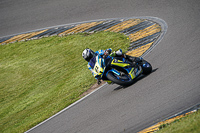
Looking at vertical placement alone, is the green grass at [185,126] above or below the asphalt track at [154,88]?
below

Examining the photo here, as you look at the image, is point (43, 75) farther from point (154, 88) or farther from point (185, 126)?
point (185, 126)

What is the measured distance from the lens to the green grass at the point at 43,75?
1018cm

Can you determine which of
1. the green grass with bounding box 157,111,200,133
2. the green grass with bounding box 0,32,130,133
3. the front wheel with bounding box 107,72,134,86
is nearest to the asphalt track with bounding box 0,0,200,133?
the front wheel with bounding box 107,72,134,86

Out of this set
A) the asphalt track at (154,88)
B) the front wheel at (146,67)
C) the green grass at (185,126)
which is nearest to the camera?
the green grass at (185,126)

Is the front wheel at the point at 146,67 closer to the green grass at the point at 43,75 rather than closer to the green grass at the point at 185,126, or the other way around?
the green grass at the point at 43,75

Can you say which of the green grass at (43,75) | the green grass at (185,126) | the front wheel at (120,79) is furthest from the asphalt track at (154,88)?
the green grass at (43,75)

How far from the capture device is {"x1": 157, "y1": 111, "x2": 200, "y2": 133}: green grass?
16.0 feet

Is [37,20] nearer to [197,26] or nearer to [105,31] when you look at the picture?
[105,31]

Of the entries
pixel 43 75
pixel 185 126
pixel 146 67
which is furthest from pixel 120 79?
pixel 43 75

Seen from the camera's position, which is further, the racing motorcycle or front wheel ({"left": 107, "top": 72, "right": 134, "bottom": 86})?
the racing motorcycle

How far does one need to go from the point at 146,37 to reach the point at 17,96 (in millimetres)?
5899

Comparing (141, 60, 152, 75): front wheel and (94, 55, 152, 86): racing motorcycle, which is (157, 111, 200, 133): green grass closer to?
(94, 55, 152, 86): racing motorcycle

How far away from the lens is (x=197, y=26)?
35.2ft

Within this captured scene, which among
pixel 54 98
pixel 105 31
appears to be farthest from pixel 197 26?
pixel 54 98
